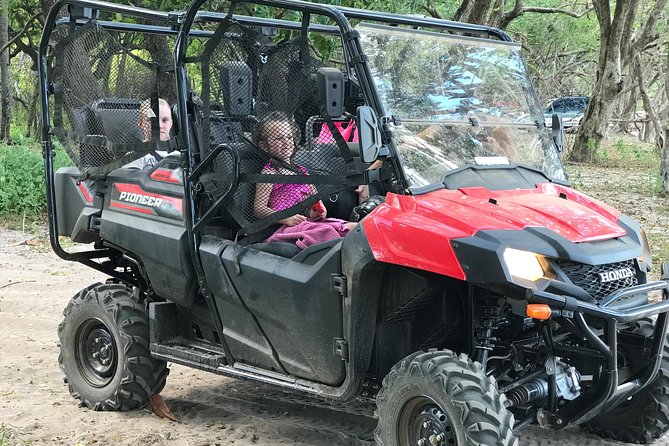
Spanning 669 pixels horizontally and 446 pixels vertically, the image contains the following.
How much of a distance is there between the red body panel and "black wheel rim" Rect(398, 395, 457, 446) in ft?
1.87

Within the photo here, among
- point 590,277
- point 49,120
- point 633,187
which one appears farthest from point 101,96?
point 633,187

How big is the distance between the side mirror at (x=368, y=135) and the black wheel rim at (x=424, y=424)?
101cm

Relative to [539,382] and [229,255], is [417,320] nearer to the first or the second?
[539,382]

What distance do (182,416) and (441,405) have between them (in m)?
2.11

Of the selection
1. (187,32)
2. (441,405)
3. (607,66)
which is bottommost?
(441,405)

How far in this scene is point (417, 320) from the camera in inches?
164

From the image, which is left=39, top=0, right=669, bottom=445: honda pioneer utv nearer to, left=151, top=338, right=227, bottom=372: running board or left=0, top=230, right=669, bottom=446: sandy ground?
left=151, top=338, right=227, bottom=372: running board

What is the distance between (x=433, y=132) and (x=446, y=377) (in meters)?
1.22

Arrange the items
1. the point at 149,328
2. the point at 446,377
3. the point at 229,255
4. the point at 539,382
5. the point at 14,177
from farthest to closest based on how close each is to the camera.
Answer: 1. the point at 14,177
2. the point at 149,328
3. the point at 229,255
4. the point at 539,382
5. the point at 446,377

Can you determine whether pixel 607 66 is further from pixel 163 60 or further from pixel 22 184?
pixel 163 60

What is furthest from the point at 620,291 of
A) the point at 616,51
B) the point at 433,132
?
the point at 616,51

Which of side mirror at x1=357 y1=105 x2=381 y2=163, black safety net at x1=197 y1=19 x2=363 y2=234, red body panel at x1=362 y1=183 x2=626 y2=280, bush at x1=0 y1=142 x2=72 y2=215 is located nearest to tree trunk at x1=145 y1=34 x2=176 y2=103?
black safety net at x1=197 y1=19 x2=363 y2=234

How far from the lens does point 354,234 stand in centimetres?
391

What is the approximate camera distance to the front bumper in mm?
3396
